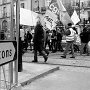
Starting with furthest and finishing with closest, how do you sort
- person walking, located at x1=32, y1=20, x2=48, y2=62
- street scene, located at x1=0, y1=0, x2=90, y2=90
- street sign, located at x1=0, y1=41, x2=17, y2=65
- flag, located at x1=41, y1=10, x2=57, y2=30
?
flag, located at x1=41, y1=10, x2=57, y2=30
person walking, located at x1=32, y1=20, x2=48, y2=62
street scene, located at x1=0, y1=0, x2=90, y2=90
street sign, located at x1=0, y1=41, x2=17, y2=65

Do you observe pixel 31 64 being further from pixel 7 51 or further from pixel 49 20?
pixel 7 51

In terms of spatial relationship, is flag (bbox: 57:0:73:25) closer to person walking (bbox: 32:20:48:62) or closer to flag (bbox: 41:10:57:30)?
flag (bbox: 41:10:57:30)

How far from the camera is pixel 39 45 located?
1018 cm

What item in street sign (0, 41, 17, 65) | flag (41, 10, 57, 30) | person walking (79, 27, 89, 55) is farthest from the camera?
person walking (79, 27, 89, 55)

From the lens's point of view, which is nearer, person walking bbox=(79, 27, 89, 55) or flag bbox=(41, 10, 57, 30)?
flag bbox=(41, 10, 57, 30)

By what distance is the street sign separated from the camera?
3.51 meters

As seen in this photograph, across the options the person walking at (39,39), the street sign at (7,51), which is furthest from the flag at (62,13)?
the street sign at (7,51)

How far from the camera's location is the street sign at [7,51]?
11.5ft

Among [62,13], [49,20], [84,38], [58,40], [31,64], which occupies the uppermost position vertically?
[62,13]

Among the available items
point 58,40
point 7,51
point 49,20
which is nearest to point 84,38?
point 58,40

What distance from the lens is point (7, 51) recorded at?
12.3ft

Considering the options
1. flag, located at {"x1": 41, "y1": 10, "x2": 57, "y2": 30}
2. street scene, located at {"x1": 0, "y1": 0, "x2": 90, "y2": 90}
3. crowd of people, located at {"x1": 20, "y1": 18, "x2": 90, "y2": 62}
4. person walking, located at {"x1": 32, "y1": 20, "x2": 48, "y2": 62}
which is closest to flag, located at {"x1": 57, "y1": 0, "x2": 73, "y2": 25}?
street scene, located at {"x1": 0, "y1": 0, "x2": 90, "y2": 90}

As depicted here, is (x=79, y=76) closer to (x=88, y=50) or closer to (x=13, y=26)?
(x=13, y=26)

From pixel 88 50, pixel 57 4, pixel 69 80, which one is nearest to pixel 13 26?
pixel 69 80
